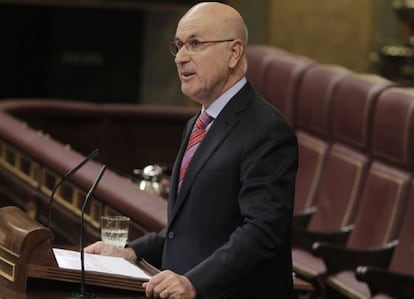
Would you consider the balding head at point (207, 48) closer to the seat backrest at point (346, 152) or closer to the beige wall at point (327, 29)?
the seat backrest at point (346, 152)

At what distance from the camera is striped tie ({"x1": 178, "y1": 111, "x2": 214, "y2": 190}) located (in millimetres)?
2646

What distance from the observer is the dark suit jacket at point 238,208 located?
8.03 feet

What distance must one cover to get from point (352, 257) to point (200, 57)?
257 cm

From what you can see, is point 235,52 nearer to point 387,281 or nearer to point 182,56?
point 182,56

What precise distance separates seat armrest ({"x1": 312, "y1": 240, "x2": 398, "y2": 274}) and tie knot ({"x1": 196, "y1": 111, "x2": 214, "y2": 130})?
7.61 ft

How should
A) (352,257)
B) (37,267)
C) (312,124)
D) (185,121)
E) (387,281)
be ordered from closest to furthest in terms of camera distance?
(37,267) < (387,281) < (352,257) < (312,124) < (185,121)

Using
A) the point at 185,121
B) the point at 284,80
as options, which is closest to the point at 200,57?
the point at 284,80

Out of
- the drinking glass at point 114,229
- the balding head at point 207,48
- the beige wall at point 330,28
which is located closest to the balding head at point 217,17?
the balding head at point 207,48

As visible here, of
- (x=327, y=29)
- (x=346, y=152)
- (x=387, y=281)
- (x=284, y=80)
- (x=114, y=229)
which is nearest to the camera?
(x=114, y=229)

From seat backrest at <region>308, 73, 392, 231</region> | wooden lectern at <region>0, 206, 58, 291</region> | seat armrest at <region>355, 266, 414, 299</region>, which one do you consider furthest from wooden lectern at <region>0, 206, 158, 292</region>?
seat backrest at <region>308, 73, 392, 231</region>

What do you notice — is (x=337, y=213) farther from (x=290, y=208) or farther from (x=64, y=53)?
(x=64, y=53)

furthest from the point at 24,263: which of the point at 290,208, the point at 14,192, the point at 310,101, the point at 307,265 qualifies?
→ the point at 310,101

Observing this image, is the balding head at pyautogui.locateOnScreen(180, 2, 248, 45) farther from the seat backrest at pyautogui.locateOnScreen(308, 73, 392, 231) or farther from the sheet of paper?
the seat backrest at pyautogui.locateOnScreen(308, 73, 392, 231)

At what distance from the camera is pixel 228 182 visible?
2.54m
